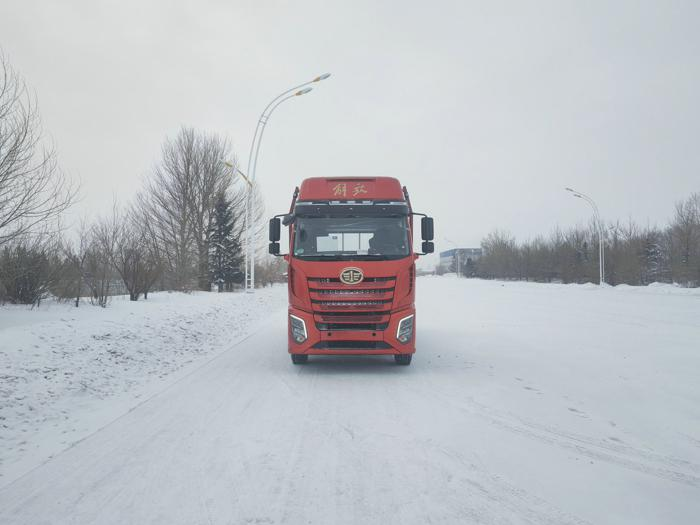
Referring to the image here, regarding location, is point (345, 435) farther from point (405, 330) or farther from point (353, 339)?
point (405, 330)

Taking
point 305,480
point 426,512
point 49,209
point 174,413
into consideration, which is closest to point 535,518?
point 426,512

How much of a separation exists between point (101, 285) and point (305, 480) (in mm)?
14312

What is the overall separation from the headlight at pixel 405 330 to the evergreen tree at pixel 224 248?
28750 millimetres

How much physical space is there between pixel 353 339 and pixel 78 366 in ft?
13.6

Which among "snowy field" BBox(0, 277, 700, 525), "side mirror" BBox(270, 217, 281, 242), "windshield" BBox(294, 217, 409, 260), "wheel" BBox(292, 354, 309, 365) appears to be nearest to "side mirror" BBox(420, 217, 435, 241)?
"windshield" BBox(294, 217, 409, 260)

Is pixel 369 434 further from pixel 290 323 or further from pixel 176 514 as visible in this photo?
pixel 290 323

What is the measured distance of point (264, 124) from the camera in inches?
923

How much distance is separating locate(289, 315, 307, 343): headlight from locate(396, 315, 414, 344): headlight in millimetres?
1441

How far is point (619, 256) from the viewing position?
51.0 m

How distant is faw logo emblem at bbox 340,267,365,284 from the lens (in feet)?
21.7

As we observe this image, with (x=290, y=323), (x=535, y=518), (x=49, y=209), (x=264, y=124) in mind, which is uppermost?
(x=264, y=124)

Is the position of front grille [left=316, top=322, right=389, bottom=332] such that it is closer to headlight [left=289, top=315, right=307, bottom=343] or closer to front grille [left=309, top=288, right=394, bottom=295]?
headlight [left=289, top=315, right=307, bottom=343]

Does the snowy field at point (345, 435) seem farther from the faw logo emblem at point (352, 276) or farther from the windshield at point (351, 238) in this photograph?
the windshield at point (351, 238)

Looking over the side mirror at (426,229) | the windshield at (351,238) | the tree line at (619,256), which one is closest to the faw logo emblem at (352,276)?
the windshield at (351,238)
